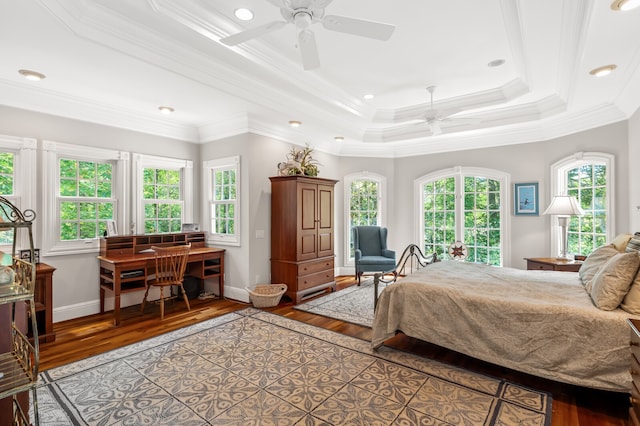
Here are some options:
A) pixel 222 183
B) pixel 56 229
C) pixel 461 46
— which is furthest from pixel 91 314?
pixel 461 46

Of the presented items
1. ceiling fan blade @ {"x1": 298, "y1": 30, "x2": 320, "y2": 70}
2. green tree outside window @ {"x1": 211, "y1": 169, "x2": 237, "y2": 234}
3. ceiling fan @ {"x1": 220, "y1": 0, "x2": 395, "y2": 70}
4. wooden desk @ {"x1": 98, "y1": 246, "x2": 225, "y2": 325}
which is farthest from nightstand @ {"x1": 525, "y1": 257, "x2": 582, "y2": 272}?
wooden desk @ {"x1": 98, "y1": 246, "x2": 225, "y2": 325}

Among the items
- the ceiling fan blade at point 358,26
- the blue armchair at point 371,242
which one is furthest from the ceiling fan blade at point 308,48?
the blue armchair at point 371,242

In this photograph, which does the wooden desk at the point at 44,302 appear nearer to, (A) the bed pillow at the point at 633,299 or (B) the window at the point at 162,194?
(B) the window at the point at 162,194

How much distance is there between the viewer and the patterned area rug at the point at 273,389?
2.15 meters

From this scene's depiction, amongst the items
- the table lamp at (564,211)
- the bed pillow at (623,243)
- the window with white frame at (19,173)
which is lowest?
the bed pillow at (623,243)

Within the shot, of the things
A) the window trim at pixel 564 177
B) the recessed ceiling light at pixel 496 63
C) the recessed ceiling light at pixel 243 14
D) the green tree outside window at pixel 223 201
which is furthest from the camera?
the green tree outside window at pixel 223 201

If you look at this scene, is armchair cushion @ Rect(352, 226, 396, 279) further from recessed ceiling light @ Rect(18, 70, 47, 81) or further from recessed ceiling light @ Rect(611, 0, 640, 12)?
recessed ceiling light @ Rect(18, 70, 47, 81)

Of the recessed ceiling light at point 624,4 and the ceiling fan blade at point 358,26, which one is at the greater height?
the recessed ceiling light at point 624,4

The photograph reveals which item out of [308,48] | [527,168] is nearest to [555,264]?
[527,168]

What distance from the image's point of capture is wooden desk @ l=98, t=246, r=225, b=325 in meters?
3.90

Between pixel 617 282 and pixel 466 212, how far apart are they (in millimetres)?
3848

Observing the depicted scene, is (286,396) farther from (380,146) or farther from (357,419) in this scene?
(380,146)

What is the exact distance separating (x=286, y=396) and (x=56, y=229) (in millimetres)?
3559

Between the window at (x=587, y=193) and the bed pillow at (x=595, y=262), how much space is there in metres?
1.73
